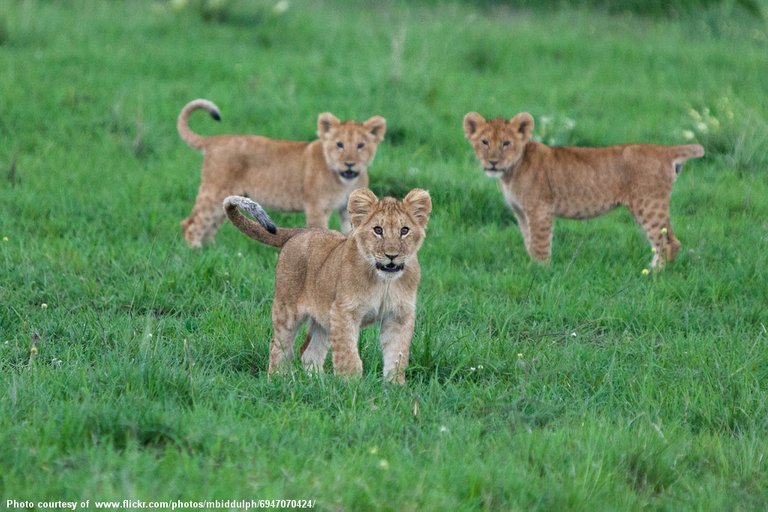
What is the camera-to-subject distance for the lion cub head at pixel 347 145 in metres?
9.35

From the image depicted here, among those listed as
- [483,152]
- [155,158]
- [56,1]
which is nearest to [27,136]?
[155,158]

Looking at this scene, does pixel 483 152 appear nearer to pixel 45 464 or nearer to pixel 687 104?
pixel 687 104

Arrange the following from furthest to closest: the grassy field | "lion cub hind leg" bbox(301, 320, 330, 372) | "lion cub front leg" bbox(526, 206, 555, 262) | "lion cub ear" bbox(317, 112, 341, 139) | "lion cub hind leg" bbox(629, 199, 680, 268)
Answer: "lion cub ear" bbox(317, 112, 341, 139) < "lion cub front leg" bbox(526, 206, 555, 262) < "lion cub hind leg" bbox(629, 199, 680, 268) < "lion cub hind leg" bbox(301, 320, 330, 372) < the grassy field

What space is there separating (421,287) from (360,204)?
1.89 metres

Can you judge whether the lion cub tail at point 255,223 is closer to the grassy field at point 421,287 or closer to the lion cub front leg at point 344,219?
the grassy field at point 421,287

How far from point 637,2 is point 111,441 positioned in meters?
14.1

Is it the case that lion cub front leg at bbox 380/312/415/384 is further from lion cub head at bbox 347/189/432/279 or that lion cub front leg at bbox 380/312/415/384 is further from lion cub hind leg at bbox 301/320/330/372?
lion cub hind leg at bbox 301/320/330/372

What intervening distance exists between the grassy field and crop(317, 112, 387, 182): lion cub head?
535 mm

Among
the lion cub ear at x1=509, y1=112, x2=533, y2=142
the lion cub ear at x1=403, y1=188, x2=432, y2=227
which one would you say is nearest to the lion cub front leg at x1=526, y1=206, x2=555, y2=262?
the lion cub ear at x1=509, y1=112, x2=533, y2=142

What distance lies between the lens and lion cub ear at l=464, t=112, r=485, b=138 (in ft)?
30.2

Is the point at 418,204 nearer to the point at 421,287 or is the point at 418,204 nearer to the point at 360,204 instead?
the point at 360,204

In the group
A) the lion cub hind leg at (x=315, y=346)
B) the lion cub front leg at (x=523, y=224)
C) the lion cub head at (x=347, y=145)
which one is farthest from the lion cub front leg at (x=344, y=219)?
the lion cub hind leg at (x=315, y=346)

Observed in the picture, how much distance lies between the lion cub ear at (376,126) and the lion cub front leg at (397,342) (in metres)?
3.86

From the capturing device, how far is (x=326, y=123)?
9.53m
